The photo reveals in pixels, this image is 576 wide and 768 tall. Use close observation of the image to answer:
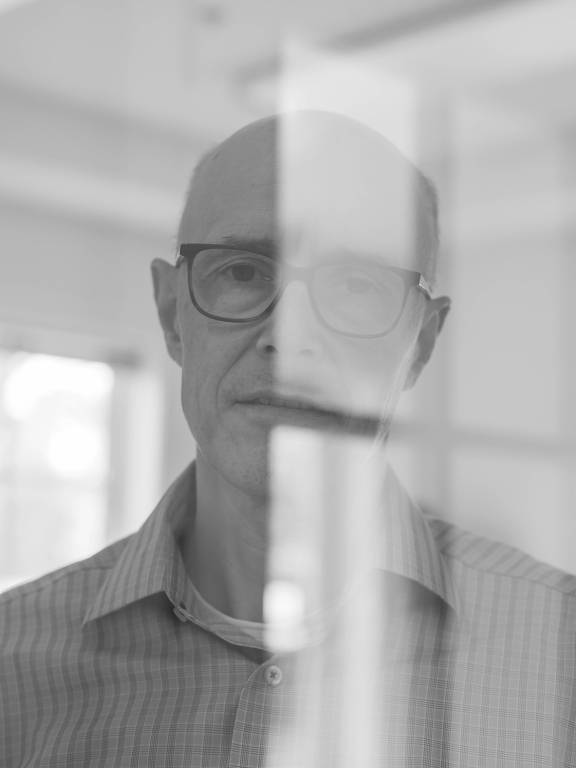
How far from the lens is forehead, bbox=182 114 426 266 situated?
17.9 inches

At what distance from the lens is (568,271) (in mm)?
423

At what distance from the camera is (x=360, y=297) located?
0.45 m

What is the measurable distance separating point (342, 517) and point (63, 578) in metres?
0.16

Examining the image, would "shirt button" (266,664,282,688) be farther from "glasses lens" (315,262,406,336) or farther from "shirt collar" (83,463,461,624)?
"glasses lens" (315,262,406,336)

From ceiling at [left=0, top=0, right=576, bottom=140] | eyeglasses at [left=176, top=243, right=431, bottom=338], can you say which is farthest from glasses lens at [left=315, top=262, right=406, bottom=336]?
ceiling at [left=0, top=0, right=576, bottom=140]

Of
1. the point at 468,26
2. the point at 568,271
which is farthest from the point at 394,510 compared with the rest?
the point at 468,26

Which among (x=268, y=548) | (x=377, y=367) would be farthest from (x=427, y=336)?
(x=268, y=548)

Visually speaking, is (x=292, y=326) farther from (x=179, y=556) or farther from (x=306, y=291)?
(x=179, y=556)

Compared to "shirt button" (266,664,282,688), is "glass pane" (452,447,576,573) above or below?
above

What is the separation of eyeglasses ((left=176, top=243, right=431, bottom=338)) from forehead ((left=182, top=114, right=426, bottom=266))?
11 millimetres

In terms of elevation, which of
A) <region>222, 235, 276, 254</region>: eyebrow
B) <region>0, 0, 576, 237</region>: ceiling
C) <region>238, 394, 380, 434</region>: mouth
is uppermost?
<region>0, 0, 576, 237</region>: ceiling

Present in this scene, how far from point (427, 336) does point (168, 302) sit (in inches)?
5.2

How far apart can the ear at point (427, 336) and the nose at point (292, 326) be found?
5cm

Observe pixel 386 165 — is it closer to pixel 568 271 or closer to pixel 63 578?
pixel 568 271
